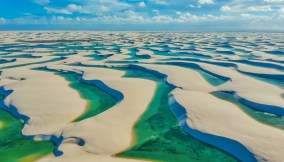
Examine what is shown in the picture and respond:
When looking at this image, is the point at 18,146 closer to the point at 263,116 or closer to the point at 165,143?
the point at 165,143

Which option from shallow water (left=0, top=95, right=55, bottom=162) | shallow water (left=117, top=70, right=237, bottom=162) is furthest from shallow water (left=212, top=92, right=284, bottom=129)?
shallow water (left=0, top=95, right=55, bottom=162)

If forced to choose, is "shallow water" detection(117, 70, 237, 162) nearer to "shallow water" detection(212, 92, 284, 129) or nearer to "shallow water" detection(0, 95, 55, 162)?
"shallow water" detection(0, 95, 55, 162)

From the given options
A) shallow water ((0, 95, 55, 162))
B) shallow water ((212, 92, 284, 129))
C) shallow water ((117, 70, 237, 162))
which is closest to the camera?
shallow water ((117, 70, 237, 162))

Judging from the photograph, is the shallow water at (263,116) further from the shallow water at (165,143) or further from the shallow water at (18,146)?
the shallow water at (18,146)

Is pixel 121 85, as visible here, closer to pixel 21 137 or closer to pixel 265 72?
pixel 21 137

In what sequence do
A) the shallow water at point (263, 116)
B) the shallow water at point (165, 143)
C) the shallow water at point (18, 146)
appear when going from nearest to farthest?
the shallow water at point (165, 143), the shallow water at point (18, 146), the shallow water at point (263, 116)

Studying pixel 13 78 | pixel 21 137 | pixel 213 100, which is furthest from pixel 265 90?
pixel 13 78

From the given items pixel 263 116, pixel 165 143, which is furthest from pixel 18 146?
pixel 263 116

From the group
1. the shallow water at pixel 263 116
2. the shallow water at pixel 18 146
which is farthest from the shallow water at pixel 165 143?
the shallow water at pixel 263 116

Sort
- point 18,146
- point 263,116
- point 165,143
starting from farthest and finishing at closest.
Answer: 1. point 263,116
2. point 165,143
3. point 18,146

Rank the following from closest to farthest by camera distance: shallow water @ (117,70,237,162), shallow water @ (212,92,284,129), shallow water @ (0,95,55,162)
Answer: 1. shallow water @ (117,70,237,162)
2. shallow water @ (0,95,55,162)
3. shallow water @ (212,92,284,129)

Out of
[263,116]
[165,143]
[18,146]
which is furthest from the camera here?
[263,116]
